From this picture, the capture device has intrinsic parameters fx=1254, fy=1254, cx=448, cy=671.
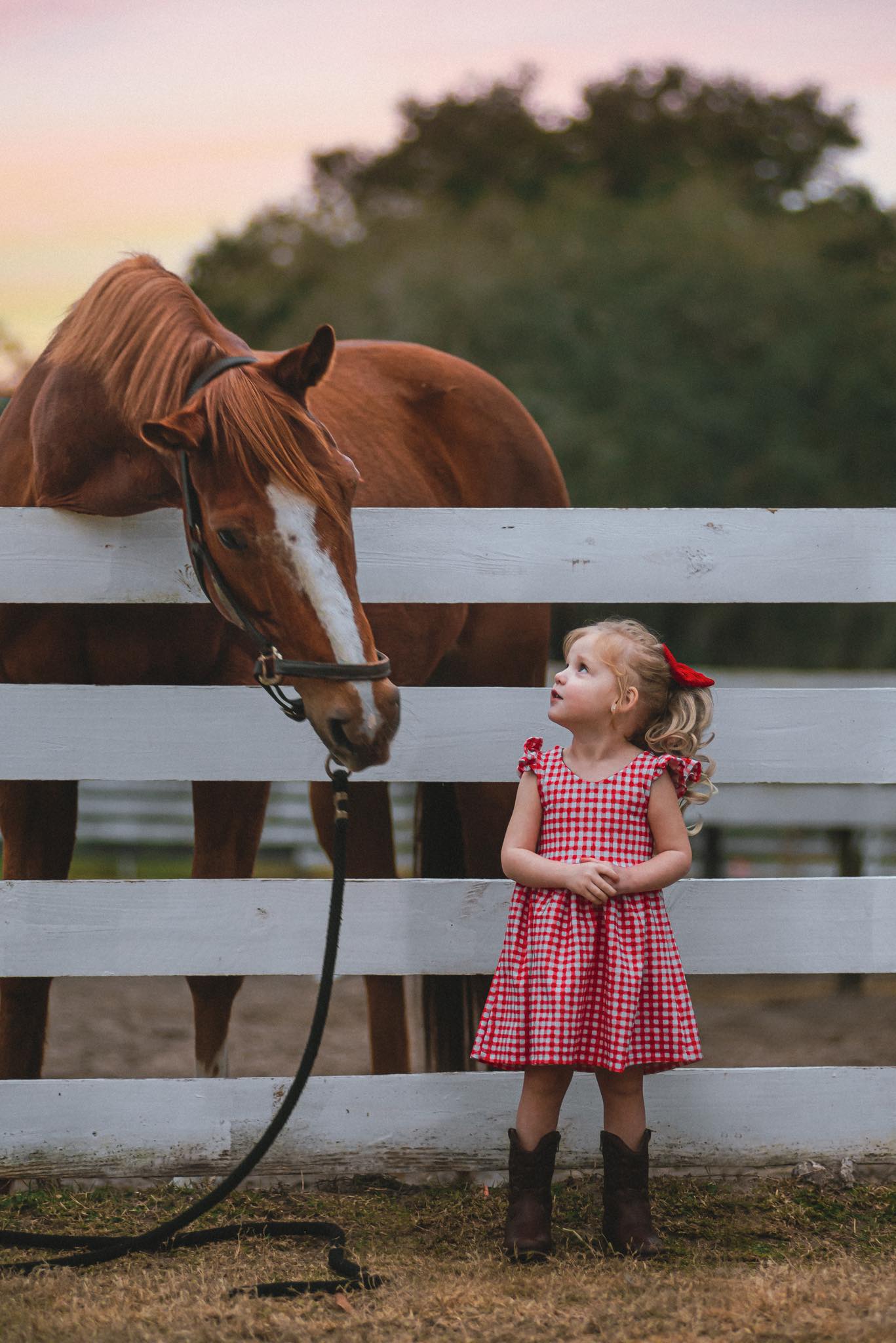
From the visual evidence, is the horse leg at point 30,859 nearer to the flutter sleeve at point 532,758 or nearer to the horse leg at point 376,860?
the horse leg at point 376,860

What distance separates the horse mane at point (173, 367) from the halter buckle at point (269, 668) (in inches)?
11.1

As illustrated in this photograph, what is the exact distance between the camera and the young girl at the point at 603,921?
2.27 metres

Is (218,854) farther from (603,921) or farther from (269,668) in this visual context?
(603,921)

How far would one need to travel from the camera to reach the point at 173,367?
2.62 meters

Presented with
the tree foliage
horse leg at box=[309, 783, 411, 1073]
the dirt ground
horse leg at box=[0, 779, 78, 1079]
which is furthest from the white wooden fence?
the tree foliage

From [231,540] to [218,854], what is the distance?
1069 mm

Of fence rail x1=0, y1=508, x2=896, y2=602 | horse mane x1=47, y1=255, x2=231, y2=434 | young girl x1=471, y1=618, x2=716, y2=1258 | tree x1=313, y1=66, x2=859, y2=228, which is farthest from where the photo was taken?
tree x1=313, y1=66, x2=859, y2=228

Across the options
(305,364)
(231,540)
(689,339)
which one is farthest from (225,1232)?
(689,339)

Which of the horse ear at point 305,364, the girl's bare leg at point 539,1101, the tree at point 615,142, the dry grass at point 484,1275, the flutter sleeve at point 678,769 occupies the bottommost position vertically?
the dry grass at point 484,1275

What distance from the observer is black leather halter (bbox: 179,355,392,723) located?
2.22 m

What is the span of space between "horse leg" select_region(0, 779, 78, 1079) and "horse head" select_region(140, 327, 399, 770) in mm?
862

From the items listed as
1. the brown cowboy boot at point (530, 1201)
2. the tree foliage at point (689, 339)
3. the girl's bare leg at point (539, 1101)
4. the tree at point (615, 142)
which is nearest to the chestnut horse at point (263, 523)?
the girl's bare leg at point (539, 1101)

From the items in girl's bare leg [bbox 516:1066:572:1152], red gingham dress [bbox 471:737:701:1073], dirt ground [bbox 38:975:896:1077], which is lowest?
dirt ground [bbox 38:975:896:1077]

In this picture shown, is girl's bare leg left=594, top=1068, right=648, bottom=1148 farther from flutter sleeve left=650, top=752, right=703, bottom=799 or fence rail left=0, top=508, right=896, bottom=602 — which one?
fence rail left=0, top=508, right=896, bottom=602
